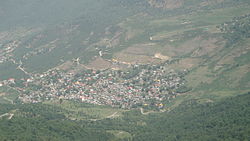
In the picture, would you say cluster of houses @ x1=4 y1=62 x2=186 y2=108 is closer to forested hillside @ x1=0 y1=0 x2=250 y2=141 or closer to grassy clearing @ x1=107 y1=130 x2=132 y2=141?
forested hillside @ x1=0 y1=0 x2=250 y2=141

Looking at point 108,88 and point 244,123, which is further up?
point 244,123

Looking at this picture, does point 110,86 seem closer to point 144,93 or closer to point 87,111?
point 144,93

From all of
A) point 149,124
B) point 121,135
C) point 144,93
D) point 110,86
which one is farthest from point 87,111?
point 110,86

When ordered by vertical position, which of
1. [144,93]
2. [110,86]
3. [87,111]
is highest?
[87,111]

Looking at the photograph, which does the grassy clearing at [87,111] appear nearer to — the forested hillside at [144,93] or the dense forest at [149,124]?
the forested hillside at [144,93]

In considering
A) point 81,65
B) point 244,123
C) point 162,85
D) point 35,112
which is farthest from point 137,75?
point 244,123

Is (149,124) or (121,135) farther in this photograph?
(149,124)

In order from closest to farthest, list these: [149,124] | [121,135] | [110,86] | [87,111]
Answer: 1. [121,135]
2. [149,124]
3. [87,111]
4. [110,86]

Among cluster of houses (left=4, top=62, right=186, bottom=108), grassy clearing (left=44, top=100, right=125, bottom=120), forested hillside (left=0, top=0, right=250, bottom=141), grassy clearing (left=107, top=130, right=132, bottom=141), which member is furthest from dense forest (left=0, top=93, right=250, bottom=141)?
cluster of houses (left=4, top=62, right=186, bottom=108)

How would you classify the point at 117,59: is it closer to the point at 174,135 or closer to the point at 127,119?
the point at 127,119
